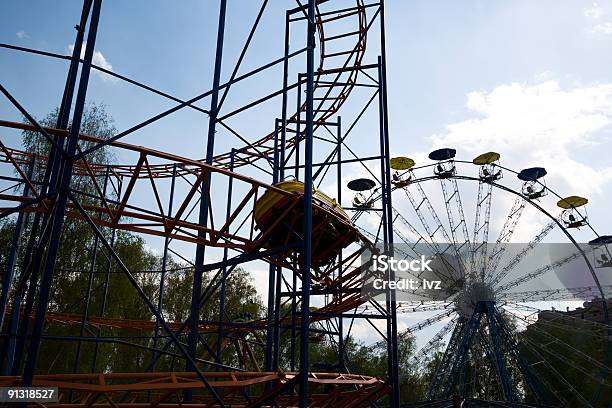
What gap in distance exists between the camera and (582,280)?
917 inches

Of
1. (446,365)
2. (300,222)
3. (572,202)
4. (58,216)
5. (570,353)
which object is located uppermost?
(572,202)

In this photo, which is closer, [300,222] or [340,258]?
[300,222]

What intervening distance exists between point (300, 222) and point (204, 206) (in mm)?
1601

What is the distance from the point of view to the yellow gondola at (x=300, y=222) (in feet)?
26.9

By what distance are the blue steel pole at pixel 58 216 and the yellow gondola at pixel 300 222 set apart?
320 centimetres

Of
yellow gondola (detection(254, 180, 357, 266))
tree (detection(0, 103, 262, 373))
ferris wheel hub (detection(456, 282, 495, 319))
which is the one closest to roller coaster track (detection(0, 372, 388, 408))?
yellow gondola (detection(254, 180, 357, 266))

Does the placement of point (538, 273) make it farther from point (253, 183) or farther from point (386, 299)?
point (253, 183)

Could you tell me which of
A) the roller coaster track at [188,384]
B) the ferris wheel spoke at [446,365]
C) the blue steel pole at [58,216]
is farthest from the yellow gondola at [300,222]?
the ferris wheel spoke at [446,365]

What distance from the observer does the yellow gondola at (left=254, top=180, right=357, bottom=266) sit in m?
8.21

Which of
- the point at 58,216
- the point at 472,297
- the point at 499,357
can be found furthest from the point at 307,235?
the point at 472,297

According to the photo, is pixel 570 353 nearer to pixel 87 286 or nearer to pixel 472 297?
pixel 472 297

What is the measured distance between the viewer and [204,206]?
8.37 m

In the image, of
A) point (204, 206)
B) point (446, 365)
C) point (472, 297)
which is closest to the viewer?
point (204, 206)

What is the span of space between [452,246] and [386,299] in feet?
52.5
